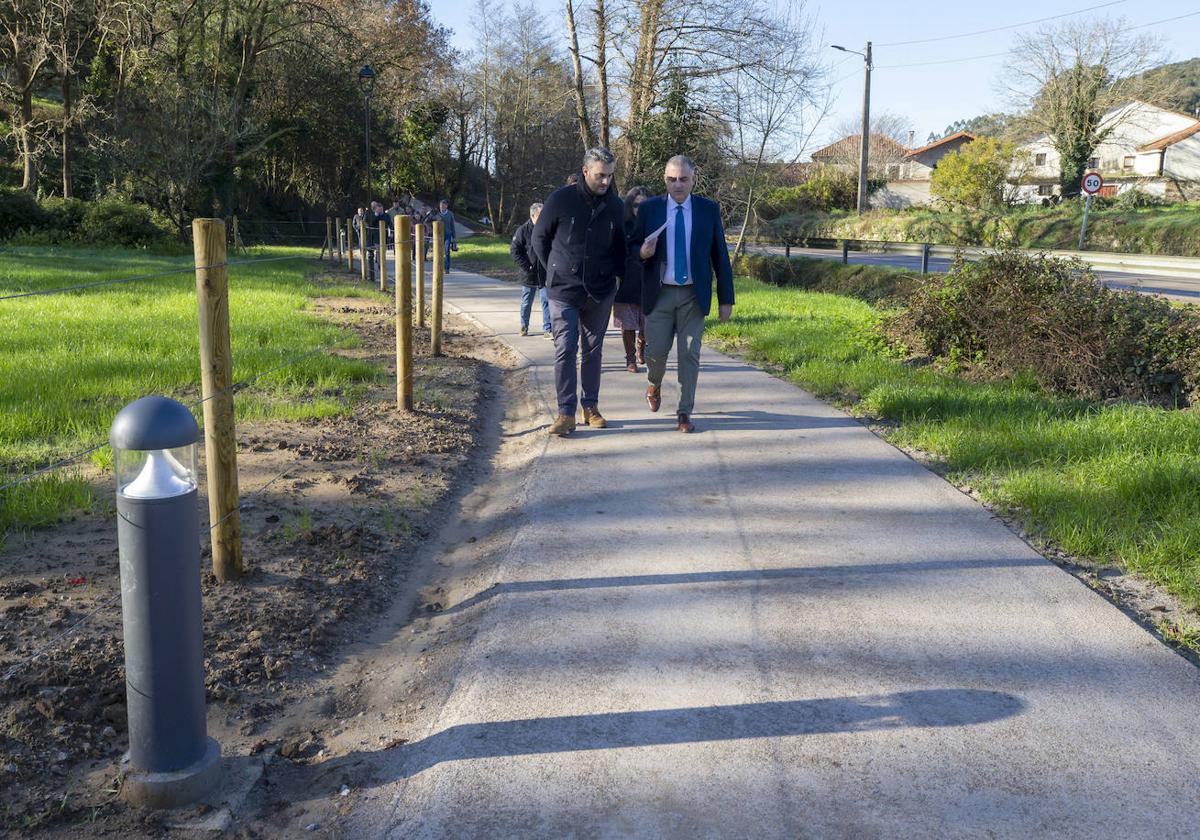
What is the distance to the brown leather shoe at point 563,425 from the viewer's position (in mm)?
7297

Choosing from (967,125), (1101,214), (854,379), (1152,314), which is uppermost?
(967,125)

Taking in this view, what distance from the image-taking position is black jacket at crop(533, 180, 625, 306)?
7090 mm

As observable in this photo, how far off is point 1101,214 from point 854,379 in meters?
32.3

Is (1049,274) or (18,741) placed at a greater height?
(1049,274)

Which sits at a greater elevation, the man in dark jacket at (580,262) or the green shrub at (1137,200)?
the green shrub at (1137,200)

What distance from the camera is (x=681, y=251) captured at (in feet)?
23.5

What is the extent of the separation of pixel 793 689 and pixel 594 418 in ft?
14.1

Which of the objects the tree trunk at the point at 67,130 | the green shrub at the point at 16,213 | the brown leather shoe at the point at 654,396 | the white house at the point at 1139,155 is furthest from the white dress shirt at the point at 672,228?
the white house at the point at 1139,155

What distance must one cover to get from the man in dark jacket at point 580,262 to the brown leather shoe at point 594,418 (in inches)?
11.7

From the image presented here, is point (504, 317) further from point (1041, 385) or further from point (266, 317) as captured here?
point (1041, 385)

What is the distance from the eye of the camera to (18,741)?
124 inches

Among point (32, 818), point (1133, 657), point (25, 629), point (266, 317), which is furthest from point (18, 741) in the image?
point (266, 317)

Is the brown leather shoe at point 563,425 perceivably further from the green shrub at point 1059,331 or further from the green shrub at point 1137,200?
the green shrub at point 1137,200

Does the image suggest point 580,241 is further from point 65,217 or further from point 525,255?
point 65,217
